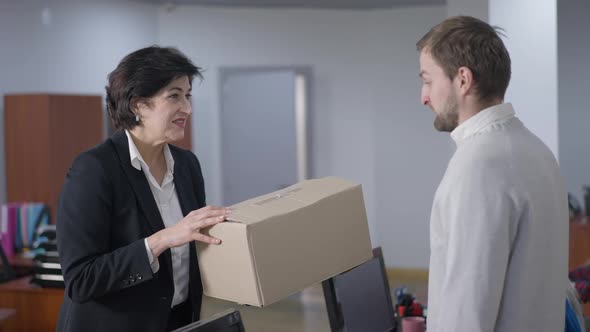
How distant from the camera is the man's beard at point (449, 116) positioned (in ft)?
5.22

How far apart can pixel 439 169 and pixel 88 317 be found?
6.04 metres

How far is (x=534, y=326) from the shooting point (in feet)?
5.08

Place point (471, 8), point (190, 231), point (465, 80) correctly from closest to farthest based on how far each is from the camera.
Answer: point (465, 80), point (190, 231), point (471, 8)

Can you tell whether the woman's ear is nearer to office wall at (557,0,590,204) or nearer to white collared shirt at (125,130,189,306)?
white collared shirt at (125,130,189,306)

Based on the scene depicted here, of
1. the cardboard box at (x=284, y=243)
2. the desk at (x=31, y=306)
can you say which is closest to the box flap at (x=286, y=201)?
the cardboard box at (x=284, y=243)

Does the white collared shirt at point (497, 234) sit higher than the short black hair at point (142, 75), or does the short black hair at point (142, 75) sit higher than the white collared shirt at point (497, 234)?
the short black hair at point (142, 75)

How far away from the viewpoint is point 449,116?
5.25ft

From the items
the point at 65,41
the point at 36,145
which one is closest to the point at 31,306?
the point at 36,145

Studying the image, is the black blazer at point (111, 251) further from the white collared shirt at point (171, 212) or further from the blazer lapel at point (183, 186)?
the blazer lapel at point (183, 186)

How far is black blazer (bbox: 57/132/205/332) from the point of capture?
74.4 inches

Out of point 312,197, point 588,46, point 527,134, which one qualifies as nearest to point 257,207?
point 312,197

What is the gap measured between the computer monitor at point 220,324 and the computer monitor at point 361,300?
523mm

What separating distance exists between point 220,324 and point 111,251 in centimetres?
48

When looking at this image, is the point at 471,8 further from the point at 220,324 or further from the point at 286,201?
the point at 220,324
